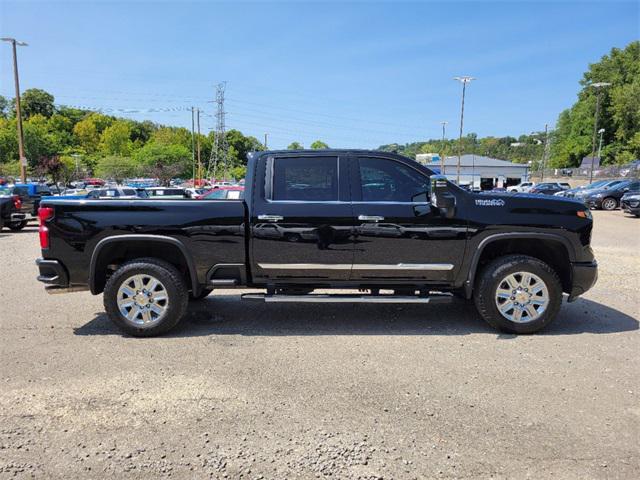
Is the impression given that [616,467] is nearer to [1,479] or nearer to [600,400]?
[600,400]

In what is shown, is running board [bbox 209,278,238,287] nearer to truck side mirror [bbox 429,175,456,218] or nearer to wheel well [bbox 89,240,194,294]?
wheel well [bbox 89,240,194,294]

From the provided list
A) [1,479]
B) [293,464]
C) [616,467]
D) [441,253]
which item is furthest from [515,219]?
[1,479]

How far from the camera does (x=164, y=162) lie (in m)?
75.6

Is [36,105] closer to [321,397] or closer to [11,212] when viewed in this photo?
[11,212]

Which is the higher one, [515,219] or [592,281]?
[515,219]

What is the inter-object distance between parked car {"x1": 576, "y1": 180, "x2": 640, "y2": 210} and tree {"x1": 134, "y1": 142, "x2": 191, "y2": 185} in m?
56.4

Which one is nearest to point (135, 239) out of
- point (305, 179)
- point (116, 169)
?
point (305, 179)

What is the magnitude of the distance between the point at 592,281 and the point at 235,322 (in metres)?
3.98

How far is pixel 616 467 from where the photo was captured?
2834 millimetres

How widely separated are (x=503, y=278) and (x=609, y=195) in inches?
940

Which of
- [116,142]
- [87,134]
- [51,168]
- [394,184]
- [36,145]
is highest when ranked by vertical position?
[87,134]

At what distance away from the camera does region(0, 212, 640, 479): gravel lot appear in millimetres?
2898

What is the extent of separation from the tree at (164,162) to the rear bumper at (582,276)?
68295 mm

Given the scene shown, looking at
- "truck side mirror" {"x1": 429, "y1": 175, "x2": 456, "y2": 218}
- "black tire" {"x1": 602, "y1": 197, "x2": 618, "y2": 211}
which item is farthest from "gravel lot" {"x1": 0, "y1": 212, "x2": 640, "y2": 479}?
"black tire" {"x1": 602, "y1": 197, "x2": 618, "y2": 211}
